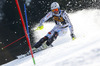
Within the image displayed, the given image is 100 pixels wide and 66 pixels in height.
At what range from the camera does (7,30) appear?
7254 mm

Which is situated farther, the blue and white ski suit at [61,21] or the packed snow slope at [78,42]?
the blue and white ski suit at [61,21]

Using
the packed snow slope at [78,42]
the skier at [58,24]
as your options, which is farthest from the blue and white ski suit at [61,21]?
the packed snow slope at [78,42]

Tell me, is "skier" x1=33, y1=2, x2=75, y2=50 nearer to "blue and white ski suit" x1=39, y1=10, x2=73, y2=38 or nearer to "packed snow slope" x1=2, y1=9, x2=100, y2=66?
"blue and white ski suit" x1=39, y1=10, x2=73, y2=38

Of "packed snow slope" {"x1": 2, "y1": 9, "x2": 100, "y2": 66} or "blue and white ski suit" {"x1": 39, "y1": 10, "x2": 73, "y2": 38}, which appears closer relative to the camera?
"packed snow slope" {"x1": 2, "y1": 9, "x2": 100, "y2": 66}

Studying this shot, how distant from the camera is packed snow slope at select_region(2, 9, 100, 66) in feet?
6.42

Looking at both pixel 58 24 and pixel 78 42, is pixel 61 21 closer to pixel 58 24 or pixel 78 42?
pixel 58 24

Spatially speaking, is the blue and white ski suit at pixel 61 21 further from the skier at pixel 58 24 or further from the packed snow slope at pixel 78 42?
the packed snow slope at pixel 78 42

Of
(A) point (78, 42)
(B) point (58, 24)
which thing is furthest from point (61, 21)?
(A) point (78, 42)

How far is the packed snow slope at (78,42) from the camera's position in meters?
1.96

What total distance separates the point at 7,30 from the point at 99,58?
609cm

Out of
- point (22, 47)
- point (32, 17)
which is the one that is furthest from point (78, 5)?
point (22, 47)

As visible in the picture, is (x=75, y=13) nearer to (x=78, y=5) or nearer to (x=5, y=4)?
(x=78, y=5)

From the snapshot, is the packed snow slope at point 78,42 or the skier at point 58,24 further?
the skier at point 58,24

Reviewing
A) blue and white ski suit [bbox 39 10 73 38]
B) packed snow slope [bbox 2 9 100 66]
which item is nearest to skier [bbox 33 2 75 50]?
blue and white ski suit [bbox 39 10 73 38]
